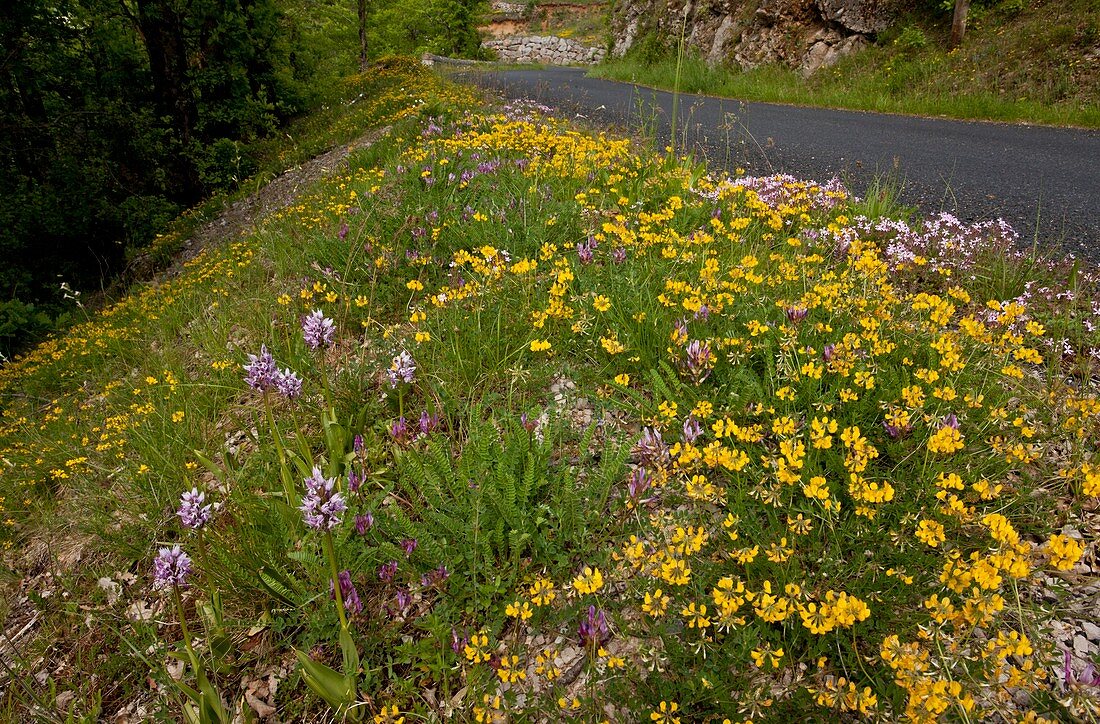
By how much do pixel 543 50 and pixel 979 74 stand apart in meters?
53.4

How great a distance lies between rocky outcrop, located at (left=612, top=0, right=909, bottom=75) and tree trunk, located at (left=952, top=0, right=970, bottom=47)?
1.95m

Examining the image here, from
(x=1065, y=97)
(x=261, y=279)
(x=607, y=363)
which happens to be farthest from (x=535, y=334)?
(x=1065, y=97)

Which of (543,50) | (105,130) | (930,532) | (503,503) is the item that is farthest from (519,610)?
(543,50)

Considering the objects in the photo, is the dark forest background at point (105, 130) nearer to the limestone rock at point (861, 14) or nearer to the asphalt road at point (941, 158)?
the asphalt road at point (941, 158)

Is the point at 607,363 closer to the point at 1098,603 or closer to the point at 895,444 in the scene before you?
the point at 895,444

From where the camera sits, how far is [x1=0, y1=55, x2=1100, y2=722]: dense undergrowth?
1840 millimetres

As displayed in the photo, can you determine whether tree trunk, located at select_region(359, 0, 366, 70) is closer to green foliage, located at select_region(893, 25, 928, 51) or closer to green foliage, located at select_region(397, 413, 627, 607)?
green foliage, located at select_region(893, 25, 928, 51)

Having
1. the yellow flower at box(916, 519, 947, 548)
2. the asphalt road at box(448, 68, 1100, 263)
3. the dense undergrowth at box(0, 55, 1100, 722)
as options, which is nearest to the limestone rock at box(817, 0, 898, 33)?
the asphalt road at box(448, 68, 1100, 263)

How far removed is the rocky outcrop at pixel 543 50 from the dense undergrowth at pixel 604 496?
56741 millimetres

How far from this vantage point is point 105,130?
13.2 meters

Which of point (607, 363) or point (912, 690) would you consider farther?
point (607, 363)

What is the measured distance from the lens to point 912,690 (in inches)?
60.3

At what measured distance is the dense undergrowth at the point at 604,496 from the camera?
6.04ft

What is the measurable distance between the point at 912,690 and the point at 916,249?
356 cm
